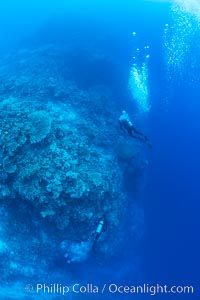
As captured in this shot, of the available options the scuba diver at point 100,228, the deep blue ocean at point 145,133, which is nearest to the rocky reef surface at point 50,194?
the deep blue ocean at point 145,133

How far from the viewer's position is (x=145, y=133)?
16.4 metres

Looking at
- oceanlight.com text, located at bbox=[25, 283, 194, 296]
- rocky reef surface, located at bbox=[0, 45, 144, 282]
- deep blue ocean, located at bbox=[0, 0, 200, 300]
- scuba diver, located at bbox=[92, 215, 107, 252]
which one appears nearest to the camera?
rocky reef surface, located at bbox=[0, 45, 144, 282]

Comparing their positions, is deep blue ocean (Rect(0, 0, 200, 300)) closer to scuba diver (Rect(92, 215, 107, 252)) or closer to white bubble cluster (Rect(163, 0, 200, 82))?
white bubble cluster (Rect(163, 0, 200, 82))

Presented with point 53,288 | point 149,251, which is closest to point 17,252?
point 53,288

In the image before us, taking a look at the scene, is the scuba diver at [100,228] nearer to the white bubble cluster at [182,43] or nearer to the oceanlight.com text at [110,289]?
the oceanlight.com text at [110,289]

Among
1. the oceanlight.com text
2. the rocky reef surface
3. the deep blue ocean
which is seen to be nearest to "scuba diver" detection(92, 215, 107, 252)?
the rocky reef surface

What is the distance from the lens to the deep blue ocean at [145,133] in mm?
10789

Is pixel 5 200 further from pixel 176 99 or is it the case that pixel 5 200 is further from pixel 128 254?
pixel 176 99

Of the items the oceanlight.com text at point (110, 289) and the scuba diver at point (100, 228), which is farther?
the oceanlight.com text at point (110, 289)

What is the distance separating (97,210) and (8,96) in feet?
27.7

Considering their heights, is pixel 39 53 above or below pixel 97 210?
above

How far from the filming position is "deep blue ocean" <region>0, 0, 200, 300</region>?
10789mm

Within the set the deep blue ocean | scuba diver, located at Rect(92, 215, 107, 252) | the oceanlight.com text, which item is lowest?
the oceanlight.com text

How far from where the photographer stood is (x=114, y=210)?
429 inches
